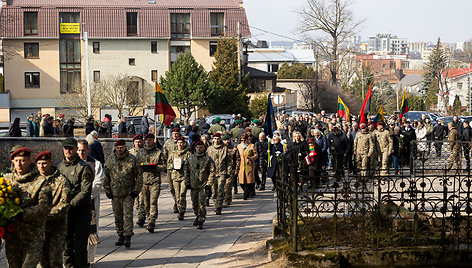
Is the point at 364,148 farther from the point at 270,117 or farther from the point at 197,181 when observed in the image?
the point at 197,181

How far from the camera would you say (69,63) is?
56.7 meters

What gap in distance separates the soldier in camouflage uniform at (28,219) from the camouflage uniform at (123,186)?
3374 mm

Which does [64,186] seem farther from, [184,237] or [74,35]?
[74,35]

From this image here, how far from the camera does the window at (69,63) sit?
56.4 meters

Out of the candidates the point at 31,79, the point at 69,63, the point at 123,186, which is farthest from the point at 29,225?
the point at 31,79

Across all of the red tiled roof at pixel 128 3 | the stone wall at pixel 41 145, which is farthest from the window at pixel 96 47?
the stone wall at pixel 41 145

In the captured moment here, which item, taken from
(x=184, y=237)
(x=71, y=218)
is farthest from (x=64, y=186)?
(x=184, y=237)

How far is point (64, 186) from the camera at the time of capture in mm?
7629

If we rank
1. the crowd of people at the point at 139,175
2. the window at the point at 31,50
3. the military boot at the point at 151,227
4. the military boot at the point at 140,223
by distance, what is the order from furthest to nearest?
the window at the point at 31,50 → the military boot at the point at 140,223 → the military boot at the point at 151,227 → the crowd of people at the point at 139,175

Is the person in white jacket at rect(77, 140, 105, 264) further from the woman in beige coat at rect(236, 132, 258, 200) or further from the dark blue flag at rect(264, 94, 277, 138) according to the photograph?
the woman in beige coat at rect(236, 132, 258, 200)

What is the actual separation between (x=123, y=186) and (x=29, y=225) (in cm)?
356

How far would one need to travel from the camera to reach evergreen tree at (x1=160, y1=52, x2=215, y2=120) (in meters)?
48.8

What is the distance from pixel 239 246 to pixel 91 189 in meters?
3.20

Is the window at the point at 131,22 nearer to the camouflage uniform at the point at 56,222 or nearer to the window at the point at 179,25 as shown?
the window at the point at 179,25
